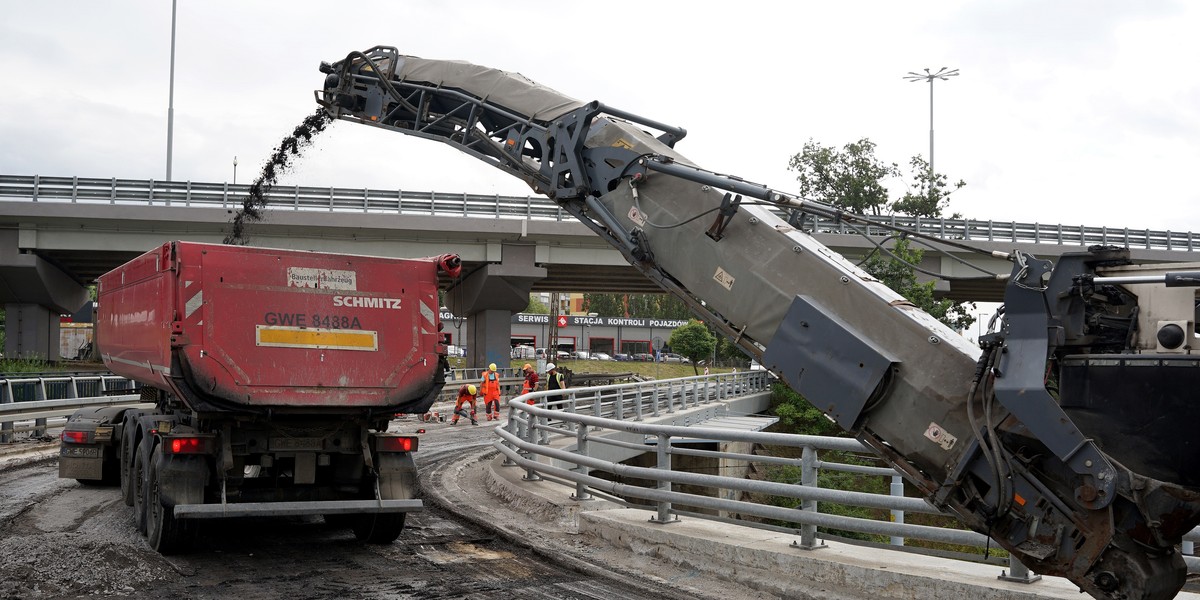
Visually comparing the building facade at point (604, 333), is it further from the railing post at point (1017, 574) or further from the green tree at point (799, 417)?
the railing post at point (1017, 574)

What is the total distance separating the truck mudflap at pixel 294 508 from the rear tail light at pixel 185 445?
1.64 feet

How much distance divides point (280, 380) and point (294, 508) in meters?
1.18

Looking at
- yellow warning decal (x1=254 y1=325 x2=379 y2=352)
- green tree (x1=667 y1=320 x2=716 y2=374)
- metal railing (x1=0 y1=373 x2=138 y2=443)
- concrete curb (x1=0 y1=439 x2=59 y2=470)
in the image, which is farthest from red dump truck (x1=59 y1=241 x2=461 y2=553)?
green tree (x1=667 y1=320 x2=716 y2=374)

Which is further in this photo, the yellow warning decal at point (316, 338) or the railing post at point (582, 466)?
the railing post at point (582, 466)

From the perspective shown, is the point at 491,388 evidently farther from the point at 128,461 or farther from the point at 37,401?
the point at 128,461

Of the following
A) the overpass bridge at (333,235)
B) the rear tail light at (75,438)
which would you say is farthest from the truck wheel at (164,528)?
the overpass bridge at (333,235)

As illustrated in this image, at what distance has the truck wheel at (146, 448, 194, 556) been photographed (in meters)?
8.88

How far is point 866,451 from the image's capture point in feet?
21.9

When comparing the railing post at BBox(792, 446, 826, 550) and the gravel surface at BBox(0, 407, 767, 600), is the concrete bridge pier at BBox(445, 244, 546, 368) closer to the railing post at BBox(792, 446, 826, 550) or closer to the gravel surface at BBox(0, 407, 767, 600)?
the gravel surface at BBox(0, 407, 767, 600)

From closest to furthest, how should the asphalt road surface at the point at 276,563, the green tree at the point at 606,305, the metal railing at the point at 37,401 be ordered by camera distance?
the asphalt road surface at the point at 276,563 < the metal railing at the point at 37,401 < the green tree at the point at 606,305

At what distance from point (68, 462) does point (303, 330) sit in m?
5.51

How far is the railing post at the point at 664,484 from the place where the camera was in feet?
29.9

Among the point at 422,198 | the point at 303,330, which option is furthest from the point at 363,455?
the point at 422,198

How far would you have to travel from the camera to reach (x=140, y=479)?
1010 cm
